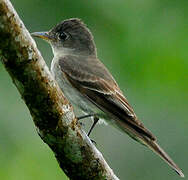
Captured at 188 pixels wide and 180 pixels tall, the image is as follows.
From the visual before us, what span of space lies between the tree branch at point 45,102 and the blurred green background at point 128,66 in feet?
3.28

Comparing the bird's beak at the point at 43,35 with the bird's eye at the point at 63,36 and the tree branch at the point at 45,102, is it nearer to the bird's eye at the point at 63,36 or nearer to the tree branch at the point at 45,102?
the bird's eye at the point at 63,36

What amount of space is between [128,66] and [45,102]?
5.54 ft

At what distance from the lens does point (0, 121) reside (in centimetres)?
519

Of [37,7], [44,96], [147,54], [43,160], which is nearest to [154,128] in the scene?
[147,54]

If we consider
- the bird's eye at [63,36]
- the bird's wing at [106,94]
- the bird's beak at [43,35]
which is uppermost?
the bird's beak at [43,35]

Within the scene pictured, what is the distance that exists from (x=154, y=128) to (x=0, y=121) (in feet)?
5.54

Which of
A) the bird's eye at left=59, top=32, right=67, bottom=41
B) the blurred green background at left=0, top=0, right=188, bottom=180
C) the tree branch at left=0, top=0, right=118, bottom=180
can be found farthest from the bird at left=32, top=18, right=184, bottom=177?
the tree branch at left=0, top=0, right=118, bottom=180

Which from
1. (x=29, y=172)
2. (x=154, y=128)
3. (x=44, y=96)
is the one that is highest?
(x=44, y=96)

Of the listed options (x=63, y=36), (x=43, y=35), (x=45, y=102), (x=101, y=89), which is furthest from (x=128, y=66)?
(x=45, y=102)

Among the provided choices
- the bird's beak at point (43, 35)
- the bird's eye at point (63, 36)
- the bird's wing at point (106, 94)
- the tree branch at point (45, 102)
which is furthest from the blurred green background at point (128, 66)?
the tree branch at point (45, 102)

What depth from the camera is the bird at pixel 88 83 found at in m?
4.95

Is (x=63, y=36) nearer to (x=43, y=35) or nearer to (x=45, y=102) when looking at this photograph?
(x=43, y=35)

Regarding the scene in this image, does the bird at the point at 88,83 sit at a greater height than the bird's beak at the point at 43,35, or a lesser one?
lesser

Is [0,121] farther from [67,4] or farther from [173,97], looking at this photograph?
[173,97]
